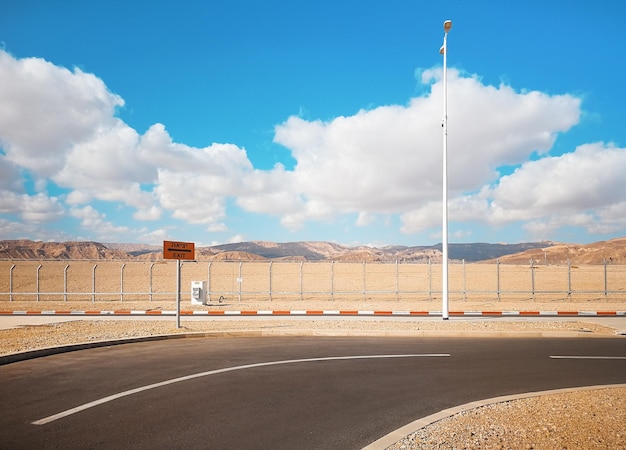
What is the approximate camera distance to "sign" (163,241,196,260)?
16.2 meters

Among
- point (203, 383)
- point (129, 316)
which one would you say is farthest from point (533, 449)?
point (129, 316)

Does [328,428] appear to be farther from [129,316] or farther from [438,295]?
[438,295]

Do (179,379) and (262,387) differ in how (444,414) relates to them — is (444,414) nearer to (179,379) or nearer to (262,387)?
(262,387)

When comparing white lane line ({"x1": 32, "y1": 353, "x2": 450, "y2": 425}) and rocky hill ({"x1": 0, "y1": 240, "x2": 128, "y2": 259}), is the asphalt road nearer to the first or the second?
white lane line ({"x1": 32, "y1": 353, "x2": 450, "y2": 425})

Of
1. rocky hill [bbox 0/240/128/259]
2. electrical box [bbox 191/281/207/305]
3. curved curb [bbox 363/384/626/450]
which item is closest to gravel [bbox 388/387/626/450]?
curved curb [bbox 363/384/626/450]

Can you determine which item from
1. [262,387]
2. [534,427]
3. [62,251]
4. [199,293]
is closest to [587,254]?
[199,293]

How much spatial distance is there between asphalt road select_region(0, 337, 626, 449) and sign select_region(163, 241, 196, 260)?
11.5 ft

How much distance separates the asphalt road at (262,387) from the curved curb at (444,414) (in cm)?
24

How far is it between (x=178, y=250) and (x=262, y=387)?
30.4 feet

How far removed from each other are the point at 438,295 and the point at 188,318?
19.7m

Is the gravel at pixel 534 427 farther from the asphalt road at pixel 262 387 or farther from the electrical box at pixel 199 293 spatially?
the electrical box at pixel 199 293

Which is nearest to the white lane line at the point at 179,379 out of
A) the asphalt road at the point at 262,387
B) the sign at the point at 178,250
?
the asphalt road at the point at 262,387

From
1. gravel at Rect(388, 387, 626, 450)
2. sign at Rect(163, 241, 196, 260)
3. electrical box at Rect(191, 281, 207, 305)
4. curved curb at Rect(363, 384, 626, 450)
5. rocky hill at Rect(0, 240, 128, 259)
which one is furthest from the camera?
rocky hill at Rect(0, 240, 128, 259)

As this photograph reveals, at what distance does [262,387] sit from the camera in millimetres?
8328
